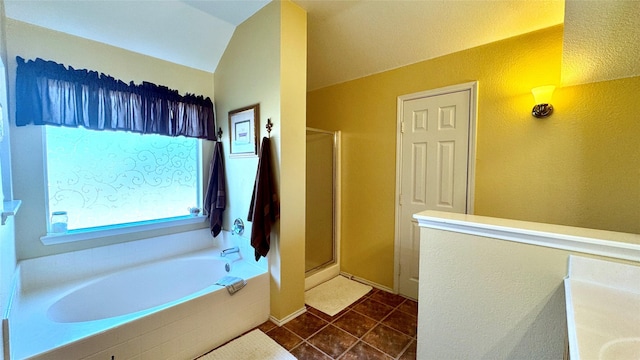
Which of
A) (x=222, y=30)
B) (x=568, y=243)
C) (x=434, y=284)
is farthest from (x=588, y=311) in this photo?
(x=222, y=30)

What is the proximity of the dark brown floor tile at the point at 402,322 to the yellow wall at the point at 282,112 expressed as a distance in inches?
31.2

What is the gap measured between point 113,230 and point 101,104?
1.06 metres

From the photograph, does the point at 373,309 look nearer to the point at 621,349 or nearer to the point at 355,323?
the point at 355,323

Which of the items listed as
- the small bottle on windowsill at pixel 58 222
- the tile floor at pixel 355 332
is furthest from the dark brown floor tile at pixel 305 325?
the small bottle on windowsill at pixel 58 222

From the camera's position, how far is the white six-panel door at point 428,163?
7.18ft

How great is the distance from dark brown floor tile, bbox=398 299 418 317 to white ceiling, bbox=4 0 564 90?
7.81 ft

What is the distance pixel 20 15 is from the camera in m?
1.71

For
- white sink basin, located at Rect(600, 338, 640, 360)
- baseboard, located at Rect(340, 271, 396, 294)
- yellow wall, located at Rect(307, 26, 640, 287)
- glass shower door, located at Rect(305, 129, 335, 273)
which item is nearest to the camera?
white sink basin, located at Rect(600, 338, 640, 360)

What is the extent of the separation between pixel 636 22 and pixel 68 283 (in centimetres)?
393

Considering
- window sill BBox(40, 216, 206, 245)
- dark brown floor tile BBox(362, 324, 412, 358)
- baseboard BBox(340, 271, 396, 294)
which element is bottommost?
dark brown floor tile BBox(362, 324, 412, 358)

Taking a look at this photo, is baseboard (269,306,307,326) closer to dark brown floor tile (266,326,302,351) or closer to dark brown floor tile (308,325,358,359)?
dark brown floor tile (266,326,302,351)

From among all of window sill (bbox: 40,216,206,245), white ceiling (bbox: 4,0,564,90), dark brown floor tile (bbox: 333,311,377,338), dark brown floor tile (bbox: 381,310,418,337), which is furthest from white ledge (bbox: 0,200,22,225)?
dark brown floor tile (bbox: 381,310,418,337)

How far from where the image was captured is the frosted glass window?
194 centimetres

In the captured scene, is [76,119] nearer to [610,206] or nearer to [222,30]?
[222,30]
